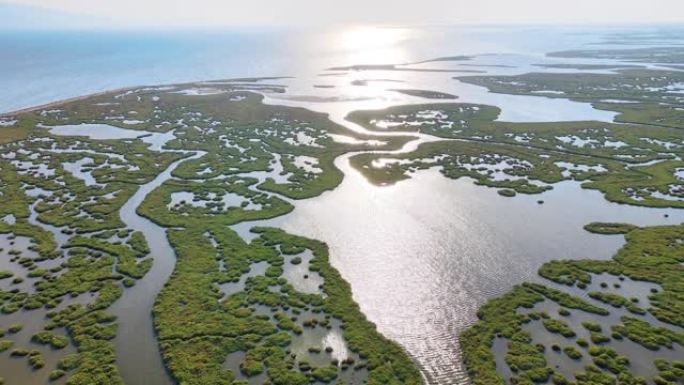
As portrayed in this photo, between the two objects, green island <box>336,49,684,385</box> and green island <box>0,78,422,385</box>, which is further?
green island <box>0,78,422,385</box>

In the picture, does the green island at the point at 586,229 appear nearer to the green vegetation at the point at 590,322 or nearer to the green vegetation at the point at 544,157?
the green vegetation at the point at 590,322

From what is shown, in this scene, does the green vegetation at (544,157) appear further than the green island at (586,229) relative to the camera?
Yes

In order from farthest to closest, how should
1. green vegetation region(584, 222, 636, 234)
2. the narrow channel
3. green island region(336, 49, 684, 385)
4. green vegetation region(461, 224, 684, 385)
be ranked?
1. green vegetation region(584, 222, 636, 234)
2. green island region(336, 49, 684, 385)
3. the narrow channel
4. green vegetation region(461, 224, 684, 385)

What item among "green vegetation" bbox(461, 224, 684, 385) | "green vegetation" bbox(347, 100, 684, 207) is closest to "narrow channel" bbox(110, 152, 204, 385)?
"green vegetation" bbox(461, 224, 684, 385)

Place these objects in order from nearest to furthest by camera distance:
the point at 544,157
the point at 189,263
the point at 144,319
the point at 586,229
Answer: the point at 144,319
the point at 189,263
the point at 586,229
the point at 544,157

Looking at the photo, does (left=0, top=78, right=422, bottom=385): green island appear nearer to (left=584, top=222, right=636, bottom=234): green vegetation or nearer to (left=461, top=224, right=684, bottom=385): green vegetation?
(left=461, top=224, right=684, bottom=385): green vegetation

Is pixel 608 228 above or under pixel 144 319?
under

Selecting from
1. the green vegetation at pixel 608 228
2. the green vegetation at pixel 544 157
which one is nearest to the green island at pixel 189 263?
the green vegetation at pixel 544 157

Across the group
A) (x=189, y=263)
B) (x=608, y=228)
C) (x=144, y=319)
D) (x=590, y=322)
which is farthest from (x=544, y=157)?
(x=144, y=319)

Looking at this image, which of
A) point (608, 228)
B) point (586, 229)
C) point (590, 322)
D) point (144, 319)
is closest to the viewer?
point (590, 322)

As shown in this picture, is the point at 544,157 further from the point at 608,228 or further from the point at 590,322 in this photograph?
the point at 590,322

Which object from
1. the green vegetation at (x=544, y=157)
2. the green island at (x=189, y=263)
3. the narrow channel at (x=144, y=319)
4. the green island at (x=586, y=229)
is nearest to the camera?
the narrow channel at (x=144, y=319)
